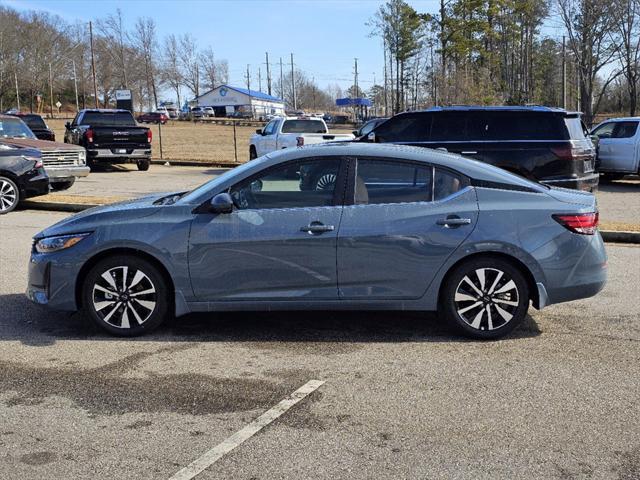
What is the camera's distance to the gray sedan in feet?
18.4

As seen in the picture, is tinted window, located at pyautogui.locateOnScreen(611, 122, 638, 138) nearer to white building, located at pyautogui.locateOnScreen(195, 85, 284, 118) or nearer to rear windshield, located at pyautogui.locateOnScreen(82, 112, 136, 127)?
rear windshield, located at pyautogui.locateOnScreen(82, 112, 136, 127)

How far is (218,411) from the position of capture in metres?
4.38

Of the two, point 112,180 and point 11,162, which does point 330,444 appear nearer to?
→ point 11,162

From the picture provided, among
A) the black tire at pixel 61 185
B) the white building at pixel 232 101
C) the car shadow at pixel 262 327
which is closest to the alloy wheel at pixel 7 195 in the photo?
the black tire at pixel 61 185

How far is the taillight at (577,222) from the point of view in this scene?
570cm

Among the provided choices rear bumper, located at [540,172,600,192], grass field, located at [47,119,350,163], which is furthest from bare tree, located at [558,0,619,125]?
rear bumper, located at [540,172,600,192]

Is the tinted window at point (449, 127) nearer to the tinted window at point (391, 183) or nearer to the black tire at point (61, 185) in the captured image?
the tinted window at point (391, 183)

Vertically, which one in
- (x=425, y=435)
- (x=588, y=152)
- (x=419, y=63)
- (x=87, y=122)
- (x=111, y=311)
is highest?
(x=419, y=63)

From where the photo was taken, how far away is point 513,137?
12.6 meters

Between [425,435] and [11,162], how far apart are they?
11698mm

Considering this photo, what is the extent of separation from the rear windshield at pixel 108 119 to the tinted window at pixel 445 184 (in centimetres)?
1907

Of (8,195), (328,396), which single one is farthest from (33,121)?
(328,396)

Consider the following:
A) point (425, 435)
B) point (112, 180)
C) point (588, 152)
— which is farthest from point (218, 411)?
point (112, 180)

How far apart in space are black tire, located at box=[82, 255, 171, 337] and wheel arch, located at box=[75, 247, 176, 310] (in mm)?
29
